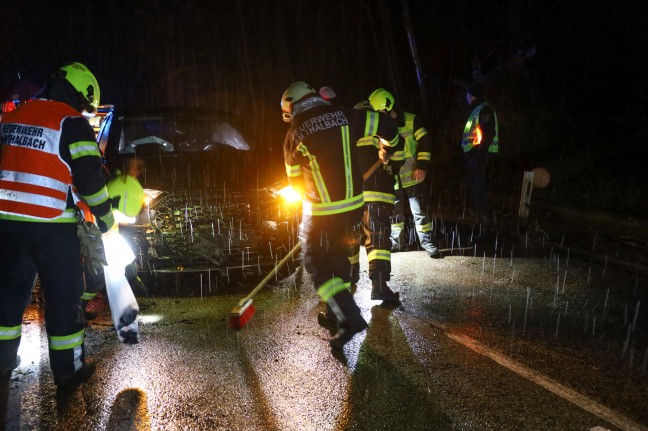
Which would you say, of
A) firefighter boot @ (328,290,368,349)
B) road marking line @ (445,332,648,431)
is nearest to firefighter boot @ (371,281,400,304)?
road marking line @ (445,332,648,431)

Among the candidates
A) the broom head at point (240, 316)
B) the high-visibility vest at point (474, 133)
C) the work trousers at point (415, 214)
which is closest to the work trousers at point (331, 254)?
the broom head at point (240, 316)

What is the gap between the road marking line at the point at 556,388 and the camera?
106 inches

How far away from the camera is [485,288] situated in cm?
498

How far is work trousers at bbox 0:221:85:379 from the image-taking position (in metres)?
2.95

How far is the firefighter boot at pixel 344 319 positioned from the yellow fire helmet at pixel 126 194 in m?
1.50

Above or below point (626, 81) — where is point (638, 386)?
below

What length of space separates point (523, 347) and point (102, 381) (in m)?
2.87

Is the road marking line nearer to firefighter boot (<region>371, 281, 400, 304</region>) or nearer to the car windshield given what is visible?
firefighter boot (<region>371, 281, 400, 304</region>)

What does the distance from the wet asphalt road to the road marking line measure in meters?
0.01

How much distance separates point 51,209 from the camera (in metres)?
2.94

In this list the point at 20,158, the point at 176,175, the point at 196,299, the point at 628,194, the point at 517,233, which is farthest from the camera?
the point at 628,194

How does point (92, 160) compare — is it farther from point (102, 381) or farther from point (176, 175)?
point (176, 175)

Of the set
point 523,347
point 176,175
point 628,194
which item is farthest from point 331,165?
point 628,194

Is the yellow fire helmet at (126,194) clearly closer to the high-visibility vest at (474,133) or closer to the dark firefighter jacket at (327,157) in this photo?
the dark firefighter jacket at (327,157)
